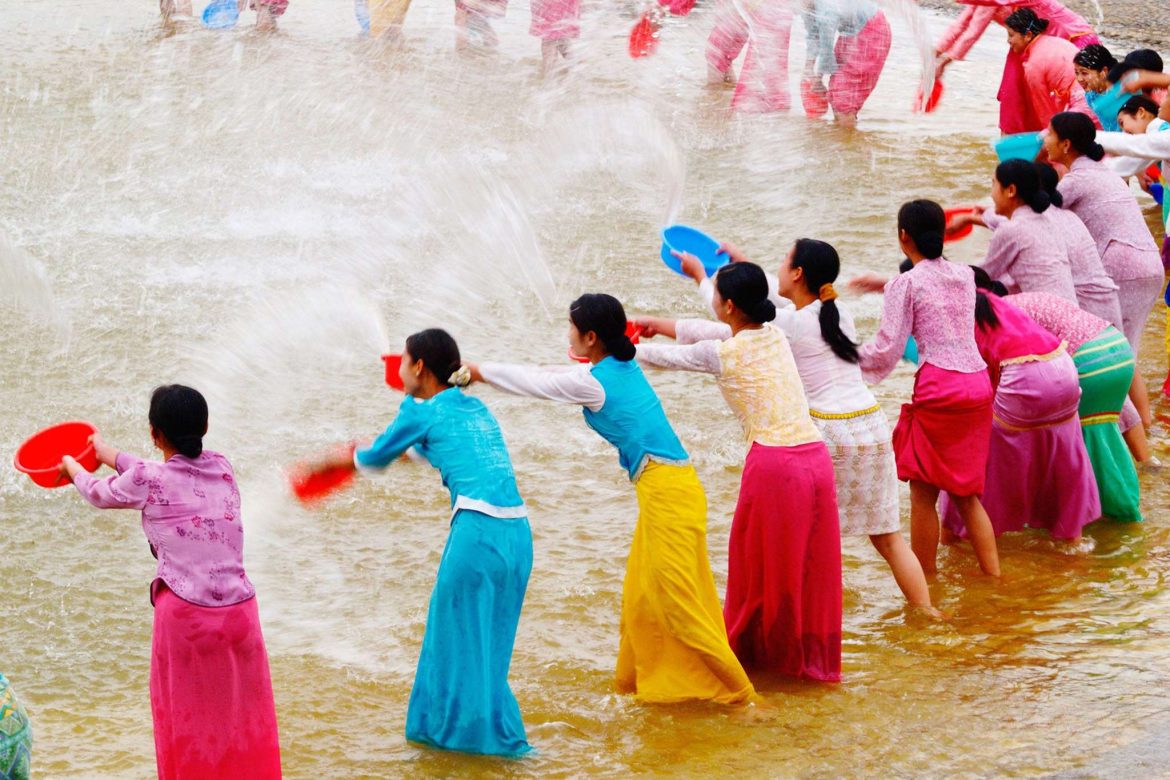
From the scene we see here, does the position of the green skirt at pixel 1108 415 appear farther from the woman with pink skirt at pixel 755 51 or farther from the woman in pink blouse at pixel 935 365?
the woman with pink skirt at pixel 755 51

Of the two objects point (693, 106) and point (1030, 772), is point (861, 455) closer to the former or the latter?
point (1030, 772)

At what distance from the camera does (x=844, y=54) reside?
13836 mm

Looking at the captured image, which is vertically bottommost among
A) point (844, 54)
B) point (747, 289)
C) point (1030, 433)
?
point (1030, 433)

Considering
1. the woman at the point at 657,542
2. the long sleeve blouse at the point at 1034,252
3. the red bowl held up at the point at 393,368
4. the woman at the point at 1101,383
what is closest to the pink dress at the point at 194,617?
the red bowl held up at the point at 393,368

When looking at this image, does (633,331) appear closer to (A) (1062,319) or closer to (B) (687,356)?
(B) (687,356)

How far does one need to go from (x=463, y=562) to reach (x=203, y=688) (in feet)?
2.92

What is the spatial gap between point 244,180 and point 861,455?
851cm

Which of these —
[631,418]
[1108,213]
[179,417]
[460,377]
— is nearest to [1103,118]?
[1108,213]

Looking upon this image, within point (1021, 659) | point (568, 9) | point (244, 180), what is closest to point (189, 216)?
point (244, 180)

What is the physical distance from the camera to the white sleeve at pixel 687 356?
16.8 ft

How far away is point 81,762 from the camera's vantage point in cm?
475

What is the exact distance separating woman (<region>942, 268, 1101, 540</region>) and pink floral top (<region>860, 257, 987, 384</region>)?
1.10ft

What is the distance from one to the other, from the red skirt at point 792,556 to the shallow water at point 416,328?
16cm

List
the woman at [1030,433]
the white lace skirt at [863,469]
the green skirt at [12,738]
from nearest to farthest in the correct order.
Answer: the green skirt at [12,738] < the white lace skirt at [863,469] < the woman at [1030,433]
